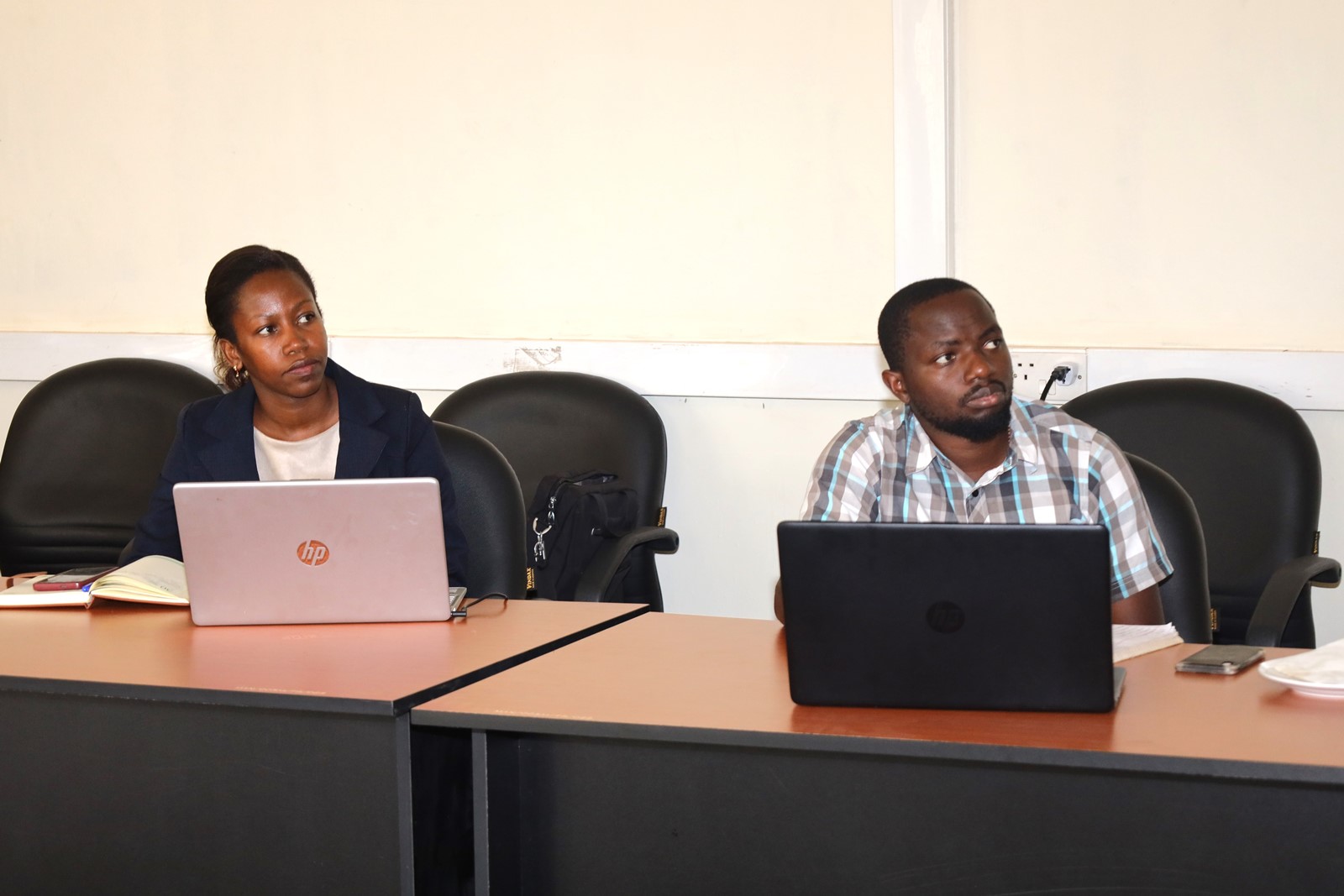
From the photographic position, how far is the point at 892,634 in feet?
4.37

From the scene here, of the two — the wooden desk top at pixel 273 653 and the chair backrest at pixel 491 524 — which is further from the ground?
the chair backrest at pixel 491 524

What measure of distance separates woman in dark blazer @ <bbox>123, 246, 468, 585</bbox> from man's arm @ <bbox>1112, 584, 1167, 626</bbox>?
1.12m

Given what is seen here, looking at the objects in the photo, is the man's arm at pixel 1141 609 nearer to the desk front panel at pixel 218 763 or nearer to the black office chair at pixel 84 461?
the desk front panel at pixel 218 763

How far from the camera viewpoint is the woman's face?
7.73 feet

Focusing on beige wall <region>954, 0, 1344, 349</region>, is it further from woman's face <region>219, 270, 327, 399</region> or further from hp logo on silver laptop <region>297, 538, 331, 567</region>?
hp logo on silver laptop <region>297, 538, 331, 567</region>

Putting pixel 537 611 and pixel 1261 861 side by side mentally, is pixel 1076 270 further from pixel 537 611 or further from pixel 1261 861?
pixel 1261 861

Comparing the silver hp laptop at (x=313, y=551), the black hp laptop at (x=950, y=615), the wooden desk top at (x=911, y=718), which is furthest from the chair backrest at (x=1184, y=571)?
the silver hp laptop at (x=313, y=551)

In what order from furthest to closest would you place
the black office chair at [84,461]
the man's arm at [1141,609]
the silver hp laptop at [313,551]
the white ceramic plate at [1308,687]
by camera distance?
the black office chair at [84,461] < the man's arm at [1141,609] < the silver hp laptop at [313,551] < the white ceramic plate at [1308,687]

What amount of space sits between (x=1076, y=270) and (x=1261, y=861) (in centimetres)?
194

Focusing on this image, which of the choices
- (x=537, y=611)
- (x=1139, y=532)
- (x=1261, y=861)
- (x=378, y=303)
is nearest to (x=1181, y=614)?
(x=1139, y=532)

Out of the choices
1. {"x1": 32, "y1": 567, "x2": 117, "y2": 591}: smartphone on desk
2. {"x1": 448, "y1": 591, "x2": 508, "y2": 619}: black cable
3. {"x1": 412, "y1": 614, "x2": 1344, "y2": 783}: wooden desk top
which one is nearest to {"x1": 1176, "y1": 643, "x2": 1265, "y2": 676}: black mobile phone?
{"x1": 412, "y1": 614, "x2": 1344, "y2": 783}: wooden desk top

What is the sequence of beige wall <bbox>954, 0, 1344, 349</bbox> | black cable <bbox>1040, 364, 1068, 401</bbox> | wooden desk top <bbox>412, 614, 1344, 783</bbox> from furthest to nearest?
1. black cable <bbox>1040, 364, 1068, 401</bbox>
2. beige wall <bbox>954, 0, 1344, 349</bbox>
3. wooden desk top <bbox>412, 614, 1344, 783</bbox>

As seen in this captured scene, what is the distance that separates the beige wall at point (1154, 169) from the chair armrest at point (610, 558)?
0.97 m

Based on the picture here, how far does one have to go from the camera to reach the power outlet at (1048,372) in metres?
2.96
